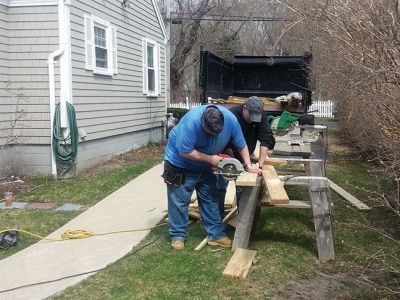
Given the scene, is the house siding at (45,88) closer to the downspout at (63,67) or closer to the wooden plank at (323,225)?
the downspout at (63,67)

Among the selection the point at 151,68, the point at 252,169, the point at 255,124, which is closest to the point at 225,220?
the point at 252,169

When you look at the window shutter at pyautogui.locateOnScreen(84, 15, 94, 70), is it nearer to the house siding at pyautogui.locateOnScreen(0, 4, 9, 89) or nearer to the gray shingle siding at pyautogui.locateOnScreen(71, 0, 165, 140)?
the gray shingle siding at pyautogui.locateOnScreen(71, 0, 165, 140)

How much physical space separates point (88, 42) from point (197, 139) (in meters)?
6.42

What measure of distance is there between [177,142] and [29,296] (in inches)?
79.8

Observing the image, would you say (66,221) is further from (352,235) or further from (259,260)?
(352,235)

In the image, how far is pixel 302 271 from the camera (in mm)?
4637

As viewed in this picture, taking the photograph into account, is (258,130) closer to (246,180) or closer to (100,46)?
(246,180)

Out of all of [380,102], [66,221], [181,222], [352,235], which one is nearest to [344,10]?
[380,102]

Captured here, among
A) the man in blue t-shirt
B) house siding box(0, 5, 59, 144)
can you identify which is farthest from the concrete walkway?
house siding box(0, 5, 59, 144)

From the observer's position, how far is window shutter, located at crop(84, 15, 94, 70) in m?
10.4

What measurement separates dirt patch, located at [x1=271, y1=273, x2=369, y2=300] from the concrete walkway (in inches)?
74.4

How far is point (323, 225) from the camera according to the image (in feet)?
16.0

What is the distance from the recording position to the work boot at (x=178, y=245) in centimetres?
529

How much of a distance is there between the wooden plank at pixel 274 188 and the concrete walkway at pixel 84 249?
1718mm
